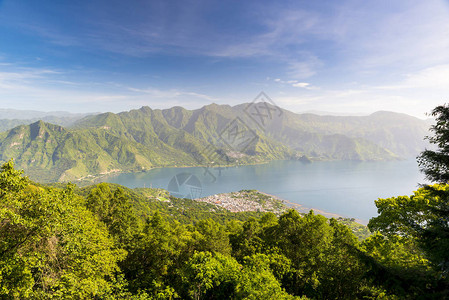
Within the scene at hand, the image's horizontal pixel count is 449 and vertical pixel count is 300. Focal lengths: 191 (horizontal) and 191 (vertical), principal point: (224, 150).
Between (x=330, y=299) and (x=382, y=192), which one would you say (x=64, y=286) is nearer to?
(x=330, y=299)

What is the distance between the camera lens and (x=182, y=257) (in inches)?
639

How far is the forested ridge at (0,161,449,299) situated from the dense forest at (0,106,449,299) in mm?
48

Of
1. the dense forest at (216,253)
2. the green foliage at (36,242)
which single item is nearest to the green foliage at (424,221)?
the dense forest at (216,253)

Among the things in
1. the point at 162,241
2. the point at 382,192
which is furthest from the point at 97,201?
the point at 382,192

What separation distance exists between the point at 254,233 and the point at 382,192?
16215 centimetres

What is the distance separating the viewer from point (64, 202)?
730cm

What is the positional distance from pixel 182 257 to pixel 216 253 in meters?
5.10

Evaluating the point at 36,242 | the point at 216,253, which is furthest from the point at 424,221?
the point at 36,242

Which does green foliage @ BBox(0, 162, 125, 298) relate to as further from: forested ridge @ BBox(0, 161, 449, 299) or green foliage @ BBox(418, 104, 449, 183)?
green foliage @ BBox(418, 104, 449, 183)

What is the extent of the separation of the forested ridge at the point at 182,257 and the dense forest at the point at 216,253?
0.16 ft

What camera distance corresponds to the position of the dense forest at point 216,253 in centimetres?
616

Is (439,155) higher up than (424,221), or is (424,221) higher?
(439,155)

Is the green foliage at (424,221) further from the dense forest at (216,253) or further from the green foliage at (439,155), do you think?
the green foliage at (439,155)

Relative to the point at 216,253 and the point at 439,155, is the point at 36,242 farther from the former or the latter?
the point at 439,155
